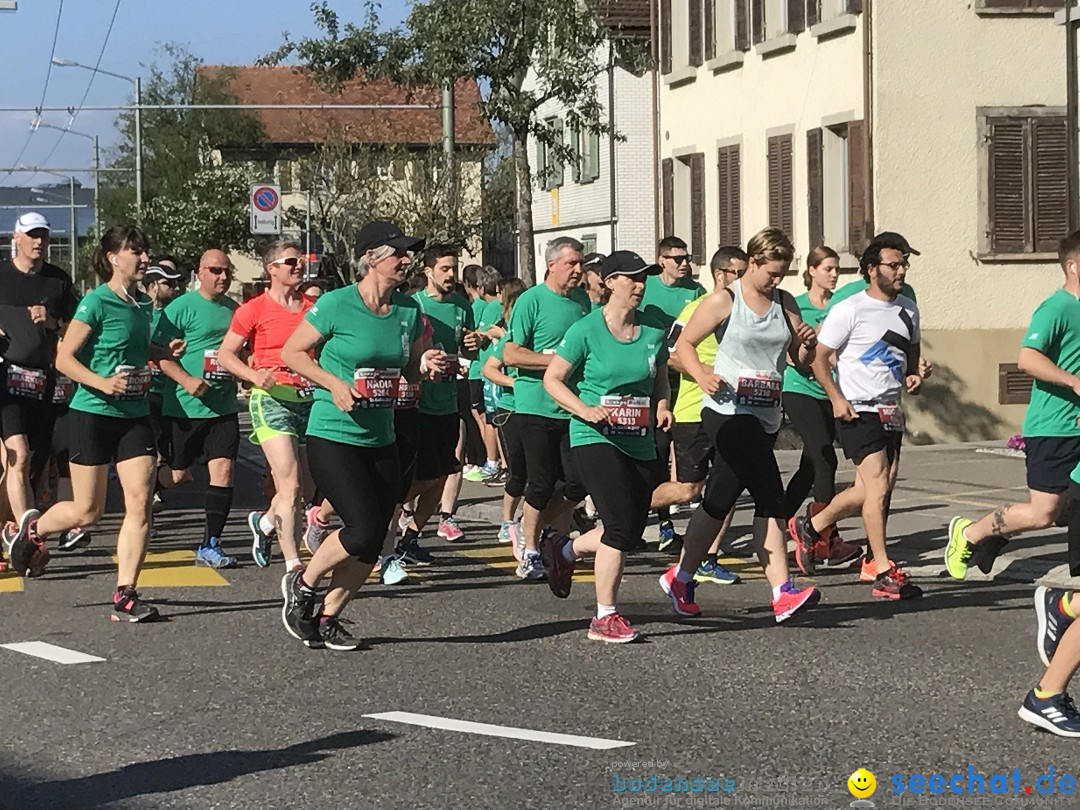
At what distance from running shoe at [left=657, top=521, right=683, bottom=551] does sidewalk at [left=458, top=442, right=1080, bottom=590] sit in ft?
1.58

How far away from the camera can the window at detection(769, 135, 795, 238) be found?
27.2m

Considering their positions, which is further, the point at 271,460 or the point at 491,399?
the point at 491,399

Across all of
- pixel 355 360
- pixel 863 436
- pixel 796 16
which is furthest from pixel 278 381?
pixel 796 16

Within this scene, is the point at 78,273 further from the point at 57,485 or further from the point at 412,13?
the point at 57,485

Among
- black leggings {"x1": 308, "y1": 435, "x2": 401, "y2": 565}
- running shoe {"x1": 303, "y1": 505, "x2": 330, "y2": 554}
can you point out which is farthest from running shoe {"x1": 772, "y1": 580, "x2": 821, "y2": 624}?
running shoe {"x1": 303, "y1": 505, "x2": 330, "y2": 554}

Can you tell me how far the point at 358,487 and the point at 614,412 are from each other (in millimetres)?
1292

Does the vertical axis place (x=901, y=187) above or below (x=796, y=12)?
below

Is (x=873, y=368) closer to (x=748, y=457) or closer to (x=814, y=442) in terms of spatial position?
(x=814, y=442)

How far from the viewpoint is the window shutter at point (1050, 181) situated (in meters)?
24.5

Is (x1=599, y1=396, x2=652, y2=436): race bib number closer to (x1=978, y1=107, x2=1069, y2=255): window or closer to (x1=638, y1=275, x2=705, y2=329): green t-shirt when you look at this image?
(x1=638, y1=275, x2=705, y2=329): green t-shirt

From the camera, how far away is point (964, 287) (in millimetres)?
24438

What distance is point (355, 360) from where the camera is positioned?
31.9ft

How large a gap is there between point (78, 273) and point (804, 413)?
94.8 meters

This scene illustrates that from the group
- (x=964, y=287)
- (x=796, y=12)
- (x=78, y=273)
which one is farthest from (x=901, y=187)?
(x=78, y=273)
